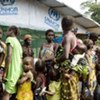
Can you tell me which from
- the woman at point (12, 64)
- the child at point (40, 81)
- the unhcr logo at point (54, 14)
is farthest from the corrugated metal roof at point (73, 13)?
the woman at point (12, 64)

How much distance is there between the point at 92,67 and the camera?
25.0 ft

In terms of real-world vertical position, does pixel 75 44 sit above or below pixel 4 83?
above

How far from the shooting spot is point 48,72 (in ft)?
22.1

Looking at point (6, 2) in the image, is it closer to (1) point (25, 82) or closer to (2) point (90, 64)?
(2) point (90, 64)

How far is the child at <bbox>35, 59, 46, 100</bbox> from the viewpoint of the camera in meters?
6.71

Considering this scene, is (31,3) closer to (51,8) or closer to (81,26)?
(51,8)

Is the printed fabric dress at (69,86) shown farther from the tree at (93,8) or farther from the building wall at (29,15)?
the tree at (93,8)

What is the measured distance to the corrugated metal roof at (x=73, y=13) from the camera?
11484 mm

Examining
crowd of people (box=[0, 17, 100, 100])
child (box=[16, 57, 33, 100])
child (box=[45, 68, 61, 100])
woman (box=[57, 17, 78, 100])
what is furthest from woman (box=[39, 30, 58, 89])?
woman (box=[57, 17, 78, 100])

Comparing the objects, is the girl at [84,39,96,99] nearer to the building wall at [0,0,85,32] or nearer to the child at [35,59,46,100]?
the child at [35,59,46,100]

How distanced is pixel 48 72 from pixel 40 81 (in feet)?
0.68

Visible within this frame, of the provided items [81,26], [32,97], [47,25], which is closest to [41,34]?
[47,25]

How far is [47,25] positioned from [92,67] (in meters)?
3.97

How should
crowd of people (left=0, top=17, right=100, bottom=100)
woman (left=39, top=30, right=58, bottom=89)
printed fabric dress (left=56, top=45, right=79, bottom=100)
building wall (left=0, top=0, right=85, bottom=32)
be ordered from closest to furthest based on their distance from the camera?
1. crowd of people (left=0, top=17, right=100, bottom=100)
2. printed fabric dress (left=56, top=45, right=79, bottom=100)
3. woman (left=39, top=30, right=58, bottom=89)
4. building wall (left=0, top=0, right=85, bottom=32)
